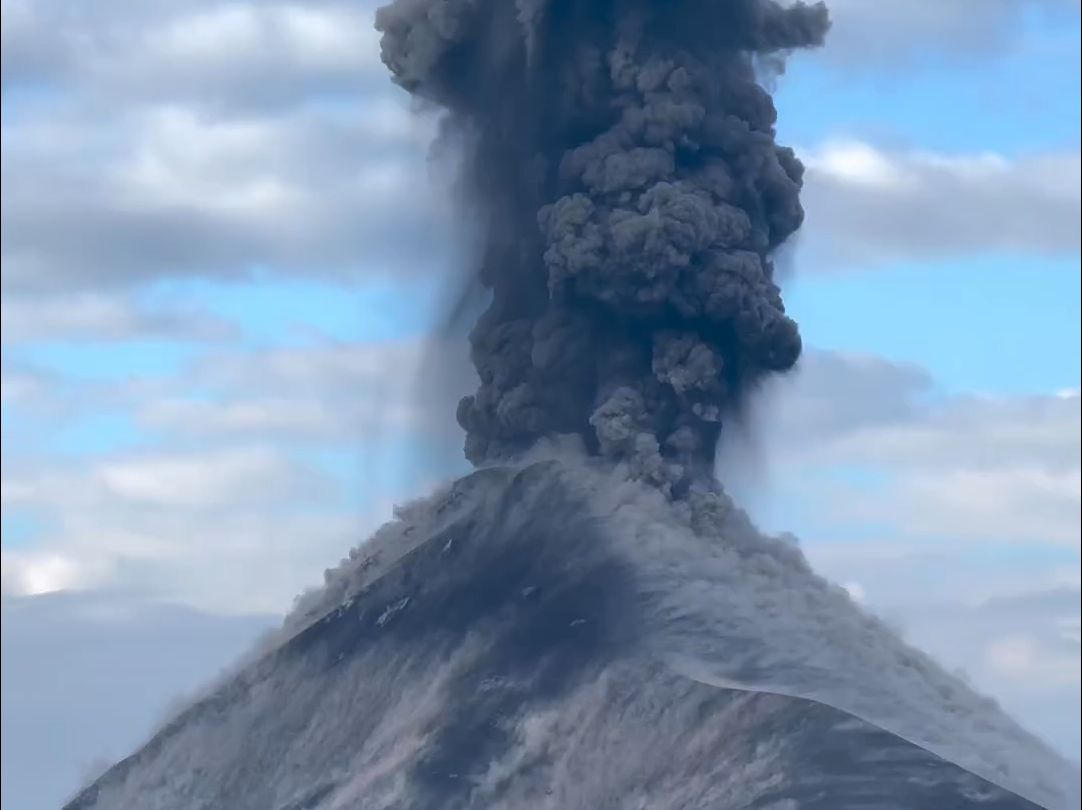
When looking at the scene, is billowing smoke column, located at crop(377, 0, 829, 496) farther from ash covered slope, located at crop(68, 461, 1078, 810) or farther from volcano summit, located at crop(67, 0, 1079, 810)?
ash covered slope, located at crop(68, 461, 1078, 810)

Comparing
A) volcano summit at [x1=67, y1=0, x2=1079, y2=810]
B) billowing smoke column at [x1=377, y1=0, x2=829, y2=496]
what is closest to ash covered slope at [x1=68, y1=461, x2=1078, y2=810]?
volcano summit at [x1=67, y1=0, x2=1079, y2=810]

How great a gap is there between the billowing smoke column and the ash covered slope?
3.22 metres

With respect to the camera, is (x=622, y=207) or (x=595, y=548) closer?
(x=622, y=207)

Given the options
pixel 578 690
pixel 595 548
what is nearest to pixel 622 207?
pixel 595 548

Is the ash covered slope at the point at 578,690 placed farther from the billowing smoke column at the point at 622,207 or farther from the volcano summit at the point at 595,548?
the billowing smoke column at the point at 622,207

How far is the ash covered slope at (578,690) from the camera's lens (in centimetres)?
11300

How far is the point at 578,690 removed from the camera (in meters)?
120

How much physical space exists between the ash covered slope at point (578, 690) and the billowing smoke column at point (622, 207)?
3.22m

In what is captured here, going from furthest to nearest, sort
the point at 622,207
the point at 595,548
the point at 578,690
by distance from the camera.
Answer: the point at 595,548, the point at 622,207, the point at 578,690

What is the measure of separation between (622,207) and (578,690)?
20410 millimetres

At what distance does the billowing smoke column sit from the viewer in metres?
121

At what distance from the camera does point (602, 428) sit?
401 ft

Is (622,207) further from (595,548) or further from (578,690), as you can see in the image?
(578,690)

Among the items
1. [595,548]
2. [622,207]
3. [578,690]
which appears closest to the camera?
[578,690]
